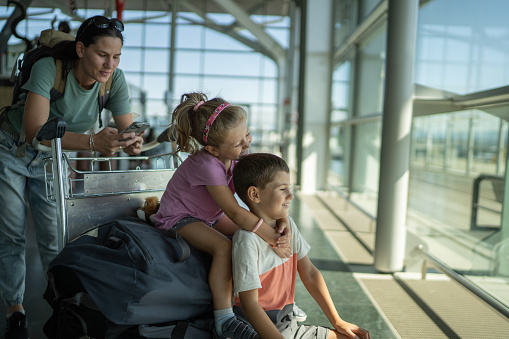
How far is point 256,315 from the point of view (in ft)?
4.87

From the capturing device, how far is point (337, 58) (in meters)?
8.55

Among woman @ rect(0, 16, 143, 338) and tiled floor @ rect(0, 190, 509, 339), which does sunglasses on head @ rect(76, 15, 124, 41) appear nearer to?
woman @ rect(0, 16, 143, 338)

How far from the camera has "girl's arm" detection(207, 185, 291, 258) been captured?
1.57 metres

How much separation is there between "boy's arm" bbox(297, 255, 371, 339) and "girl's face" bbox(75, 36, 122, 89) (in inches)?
46.5

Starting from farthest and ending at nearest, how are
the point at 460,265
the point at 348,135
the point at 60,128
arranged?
the point at 348,135 → the point at 460,265 → the point at 60,128

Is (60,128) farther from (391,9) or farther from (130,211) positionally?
(391,9)

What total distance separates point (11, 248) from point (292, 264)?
1.38 meters

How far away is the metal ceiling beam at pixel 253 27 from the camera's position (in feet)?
42.6

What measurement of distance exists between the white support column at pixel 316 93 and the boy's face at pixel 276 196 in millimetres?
7226

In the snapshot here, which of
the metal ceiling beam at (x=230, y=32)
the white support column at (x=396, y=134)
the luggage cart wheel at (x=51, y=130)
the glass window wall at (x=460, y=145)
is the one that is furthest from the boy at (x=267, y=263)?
the metal ceiling beam at (x=230, y=32)

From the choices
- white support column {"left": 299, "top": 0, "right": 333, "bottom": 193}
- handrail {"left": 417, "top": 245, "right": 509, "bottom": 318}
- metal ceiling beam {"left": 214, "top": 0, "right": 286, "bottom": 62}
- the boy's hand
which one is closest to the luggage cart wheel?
the boy's hand

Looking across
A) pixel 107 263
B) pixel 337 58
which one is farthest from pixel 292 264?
pixel 337 58

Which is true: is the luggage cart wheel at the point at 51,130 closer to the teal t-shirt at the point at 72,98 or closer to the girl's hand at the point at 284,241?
the teal t-shirt at the point at 72,98

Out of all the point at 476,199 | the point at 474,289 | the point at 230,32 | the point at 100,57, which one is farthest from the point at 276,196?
the point at 230,32
